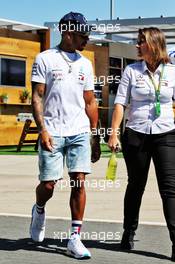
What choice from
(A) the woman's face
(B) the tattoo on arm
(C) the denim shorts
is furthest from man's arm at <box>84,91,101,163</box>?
(A) the woman's face

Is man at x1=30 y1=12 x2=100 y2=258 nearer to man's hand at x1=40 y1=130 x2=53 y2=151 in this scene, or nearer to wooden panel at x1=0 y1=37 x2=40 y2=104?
man's hand at x1=40 y1=130 x2=53 y2=151

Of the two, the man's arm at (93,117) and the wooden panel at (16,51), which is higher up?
the wooden panel at (16,51)

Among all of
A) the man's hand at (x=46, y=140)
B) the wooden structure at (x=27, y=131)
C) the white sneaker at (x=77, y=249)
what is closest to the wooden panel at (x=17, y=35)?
the wooden structure at (x=27, y=131)

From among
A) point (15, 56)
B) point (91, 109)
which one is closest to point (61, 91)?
point (91, 109)

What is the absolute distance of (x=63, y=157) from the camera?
19.6 ft

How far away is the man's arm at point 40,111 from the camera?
5.73m

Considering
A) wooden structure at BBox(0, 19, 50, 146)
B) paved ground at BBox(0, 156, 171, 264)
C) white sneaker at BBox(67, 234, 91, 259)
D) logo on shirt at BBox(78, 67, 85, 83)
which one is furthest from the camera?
wooden structure at BBox(0, 19, 50, 146)

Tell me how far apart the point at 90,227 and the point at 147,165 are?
1528 mm

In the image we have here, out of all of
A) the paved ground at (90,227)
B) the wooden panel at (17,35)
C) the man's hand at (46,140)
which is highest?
the wooden panel at (17,35)

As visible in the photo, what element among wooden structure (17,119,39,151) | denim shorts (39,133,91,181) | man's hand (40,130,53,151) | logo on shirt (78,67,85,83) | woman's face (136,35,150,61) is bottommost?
wooden structure (17,119,39,151)

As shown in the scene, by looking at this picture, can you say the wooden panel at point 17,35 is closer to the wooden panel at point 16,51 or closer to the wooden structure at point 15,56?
the wooden structure at point 15,56

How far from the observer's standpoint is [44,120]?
233 inches

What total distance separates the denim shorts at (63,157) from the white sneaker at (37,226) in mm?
533

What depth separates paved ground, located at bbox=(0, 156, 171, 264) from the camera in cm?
582
